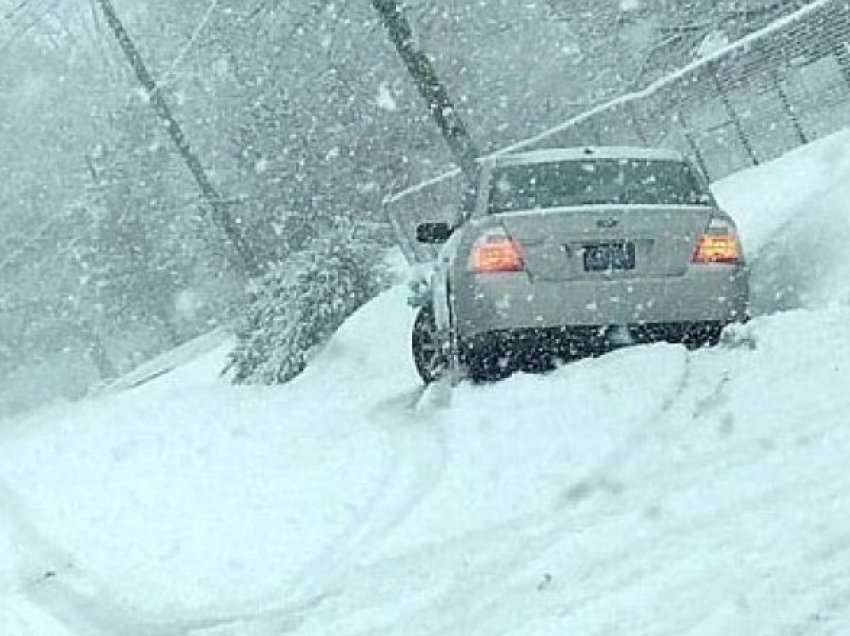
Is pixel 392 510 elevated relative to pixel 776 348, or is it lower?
elevated

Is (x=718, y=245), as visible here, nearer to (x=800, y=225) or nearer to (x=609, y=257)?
(x=609, y=257)

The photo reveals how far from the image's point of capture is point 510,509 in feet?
18.5

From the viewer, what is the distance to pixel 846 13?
1373cm

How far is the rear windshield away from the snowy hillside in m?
1.12

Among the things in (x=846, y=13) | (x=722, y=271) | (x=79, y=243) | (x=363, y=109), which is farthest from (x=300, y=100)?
(x=722, y=271)

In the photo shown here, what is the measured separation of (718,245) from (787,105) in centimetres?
742

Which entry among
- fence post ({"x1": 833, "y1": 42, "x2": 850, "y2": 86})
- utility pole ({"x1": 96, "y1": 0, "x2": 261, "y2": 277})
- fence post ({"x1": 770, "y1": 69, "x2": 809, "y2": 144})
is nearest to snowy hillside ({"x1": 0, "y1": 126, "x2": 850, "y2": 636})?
fence post ({"x1": 833, "y1": 42, "x2": 850, "y2": 86})

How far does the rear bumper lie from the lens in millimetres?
7824

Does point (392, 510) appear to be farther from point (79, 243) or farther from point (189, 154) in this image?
point (79, 243)

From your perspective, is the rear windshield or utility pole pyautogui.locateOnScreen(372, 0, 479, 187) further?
utility pole pyautogui.locateOnScreen(372, 0, 479, 187)

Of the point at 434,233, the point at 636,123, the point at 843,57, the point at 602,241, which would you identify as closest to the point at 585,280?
the point at 602,241

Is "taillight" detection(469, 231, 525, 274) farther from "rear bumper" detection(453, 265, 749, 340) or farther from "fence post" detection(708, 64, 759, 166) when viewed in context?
"fence post" detection(708, 64, 759, 166)

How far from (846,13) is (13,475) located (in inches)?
367

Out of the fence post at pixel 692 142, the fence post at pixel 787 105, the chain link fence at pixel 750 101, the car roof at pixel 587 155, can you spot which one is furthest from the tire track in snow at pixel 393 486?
the fence post at pixel 692 142
